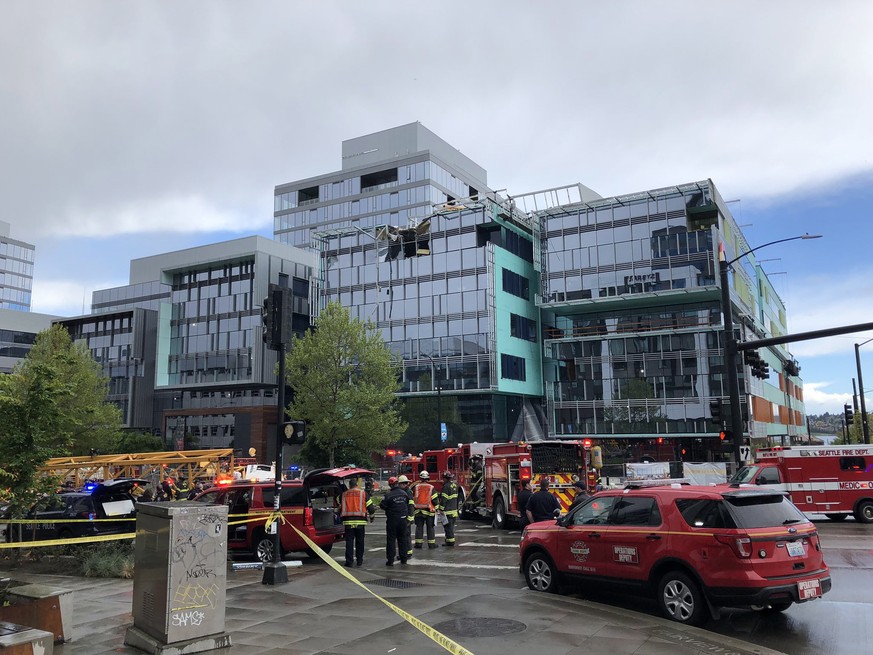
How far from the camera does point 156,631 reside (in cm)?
752

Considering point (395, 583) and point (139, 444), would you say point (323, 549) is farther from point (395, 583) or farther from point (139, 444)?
point (139, 444)

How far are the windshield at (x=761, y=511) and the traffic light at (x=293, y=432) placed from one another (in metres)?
7.55

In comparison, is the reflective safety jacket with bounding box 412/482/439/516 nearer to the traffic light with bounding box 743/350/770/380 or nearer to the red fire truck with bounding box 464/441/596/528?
the red fire truck with bounding box 464/441/596/528

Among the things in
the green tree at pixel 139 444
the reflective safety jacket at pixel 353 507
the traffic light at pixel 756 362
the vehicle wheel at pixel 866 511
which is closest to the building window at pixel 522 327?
the traffic light at pixel 756 362

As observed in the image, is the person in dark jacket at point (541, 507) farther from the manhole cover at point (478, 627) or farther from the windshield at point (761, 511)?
the windshield at point (761, 511)

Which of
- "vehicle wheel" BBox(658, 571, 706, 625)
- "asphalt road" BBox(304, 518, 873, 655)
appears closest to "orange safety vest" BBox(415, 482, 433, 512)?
"asphalt road" BBox(304, 518, 873, 655)

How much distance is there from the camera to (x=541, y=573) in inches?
429

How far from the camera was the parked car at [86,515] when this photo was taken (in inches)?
634

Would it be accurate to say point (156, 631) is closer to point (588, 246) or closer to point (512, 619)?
point (512, 619)

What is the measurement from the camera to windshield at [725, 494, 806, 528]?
27.6 feet

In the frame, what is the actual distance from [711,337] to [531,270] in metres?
16.6

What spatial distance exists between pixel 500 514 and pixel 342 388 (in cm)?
2047

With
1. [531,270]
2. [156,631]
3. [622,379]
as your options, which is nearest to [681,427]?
[622,379]

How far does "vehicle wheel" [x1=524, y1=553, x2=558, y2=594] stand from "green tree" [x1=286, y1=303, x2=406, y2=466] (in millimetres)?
27850
